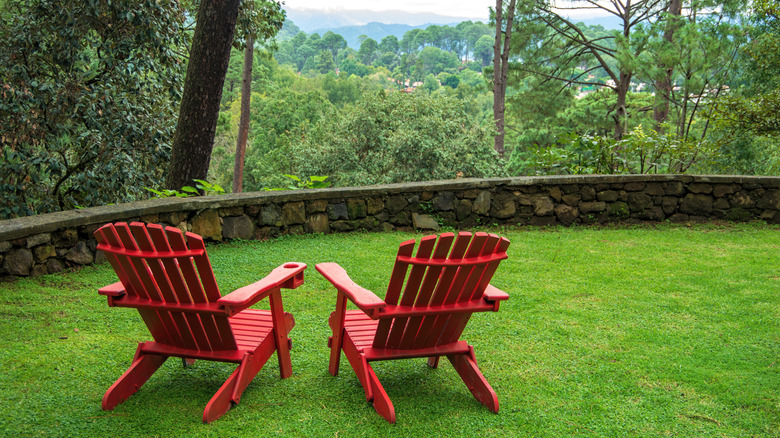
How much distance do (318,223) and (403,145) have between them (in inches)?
152

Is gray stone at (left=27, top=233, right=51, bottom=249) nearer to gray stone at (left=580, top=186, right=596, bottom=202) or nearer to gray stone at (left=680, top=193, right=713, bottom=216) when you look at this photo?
gray stone at (left=580, top=186, right=596, bottom=202)

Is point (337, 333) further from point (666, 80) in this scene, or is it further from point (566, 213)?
point (666, 80)

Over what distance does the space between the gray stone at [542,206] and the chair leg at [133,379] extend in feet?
15.5

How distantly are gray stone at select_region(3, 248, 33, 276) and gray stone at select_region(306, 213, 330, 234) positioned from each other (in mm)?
2378

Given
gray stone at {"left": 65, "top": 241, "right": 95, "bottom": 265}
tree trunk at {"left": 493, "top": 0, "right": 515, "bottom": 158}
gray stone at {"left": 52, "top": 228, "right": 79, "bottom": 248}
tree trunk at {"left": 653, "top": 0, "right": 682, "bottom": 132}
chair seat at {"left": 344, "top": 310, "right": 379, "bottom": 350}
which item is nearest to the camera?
chair seat at {"left": 344, "top": 310, "right": 379, "bottom": 350}

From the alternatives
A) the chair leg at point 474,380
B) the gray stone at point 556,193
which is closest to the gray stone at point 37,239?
the chair leg at point 474,380

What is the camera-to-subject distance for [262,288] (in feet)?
7.41

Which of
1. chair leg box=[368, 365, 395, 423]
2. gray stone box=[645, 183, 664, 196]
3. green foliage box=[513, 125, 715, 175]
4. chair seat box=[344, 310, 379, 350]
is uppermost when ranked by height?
green foliage box=[513, 125, 715, 175]

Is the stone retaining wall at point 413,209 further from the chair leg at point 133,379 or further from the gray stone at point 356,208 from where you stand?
the chair leg at point 133,379

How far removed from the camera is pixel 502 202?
20.3 ft

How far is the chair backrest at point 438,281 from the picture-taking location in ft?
7.16

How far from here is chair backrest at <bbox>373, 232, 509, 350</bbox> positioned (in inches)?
85.9

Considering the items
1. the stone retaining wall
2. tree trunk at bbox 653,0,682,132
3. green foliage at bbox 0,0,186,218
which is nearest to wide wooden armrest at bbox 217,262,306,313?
the stone retaining wall

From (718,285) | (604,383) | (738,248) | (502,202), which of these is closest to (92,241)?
(604,383)
